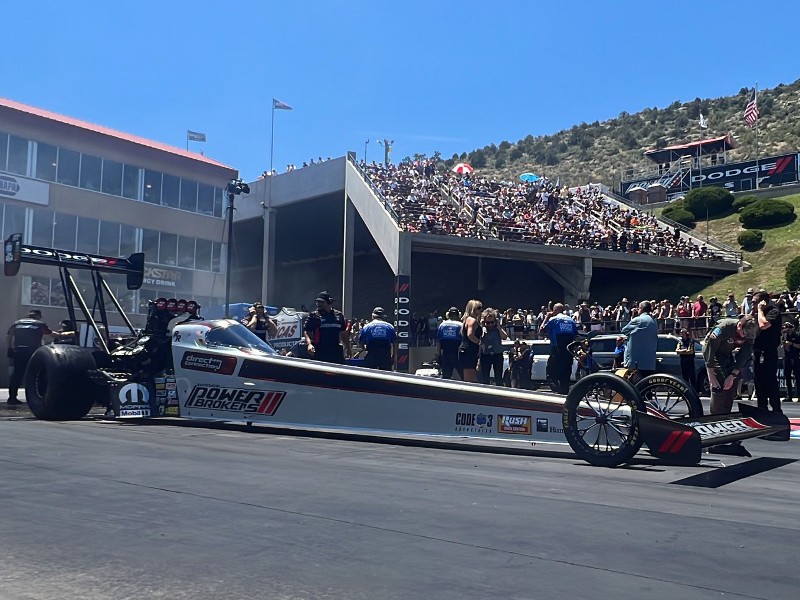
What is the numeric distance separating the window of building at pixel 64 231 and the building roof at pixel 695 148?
53598mm

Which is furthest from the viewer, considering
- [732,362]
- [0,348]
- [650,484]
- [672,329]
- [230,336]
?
[0,348]

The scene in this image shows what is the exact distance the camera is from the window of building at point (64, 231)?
37625 millimetres

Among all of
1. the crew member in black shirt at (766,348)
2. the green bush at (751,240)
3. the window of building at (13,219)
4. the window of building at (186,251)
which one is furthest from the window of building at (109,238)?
the crew member in black shirt at (766,348)

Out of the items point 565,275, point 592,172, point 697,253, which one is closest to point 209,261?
point 565,275

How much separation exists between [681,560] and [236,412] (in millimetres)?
6765

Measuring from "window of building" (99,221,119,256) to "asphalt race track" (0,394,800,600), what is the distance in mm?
32702

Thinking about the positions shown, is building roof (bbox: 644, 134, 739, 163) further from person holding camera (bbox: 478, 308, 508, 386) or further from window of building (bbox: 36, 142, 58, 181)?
person holding camera (bbox: 478, 308, 508, 386)

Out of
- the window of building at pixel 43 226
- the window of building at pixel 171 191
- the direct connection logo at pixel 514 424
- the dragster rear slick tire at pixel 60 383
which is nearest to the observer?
the direct connection logo at pixel 514 424

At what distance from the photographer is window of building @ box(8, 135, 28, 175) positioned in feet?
119

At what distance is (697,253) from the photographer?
42.2 metres

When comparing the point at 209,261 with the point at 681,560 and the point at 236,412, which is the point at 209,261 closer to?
the point at 236,412

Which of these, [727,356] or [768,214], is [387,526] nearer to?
[727,356]

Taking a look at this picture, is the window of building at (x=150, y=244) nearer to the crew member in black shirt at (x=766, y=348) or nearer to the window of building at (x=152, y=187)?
the window of building at (x=152, y=187)

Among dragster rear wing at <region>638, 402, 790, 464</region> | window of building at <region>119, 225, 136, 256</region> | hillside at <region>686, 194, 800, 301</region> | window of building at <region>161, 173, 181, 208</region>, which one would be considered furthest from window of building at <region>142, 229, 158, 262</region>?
dragster rear wing at <region>638, 402, 790, 464</region>
